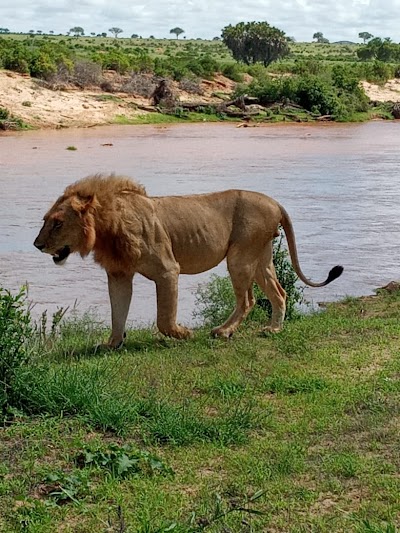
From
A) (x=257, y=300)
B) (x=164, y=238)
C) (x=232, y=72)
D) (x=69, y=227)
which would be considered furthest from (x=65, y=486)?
(x=232, y=72)

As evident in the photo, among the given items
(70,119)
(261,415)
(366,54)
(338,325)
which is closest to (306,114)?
(70,119)

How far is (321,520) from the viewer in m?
4.39

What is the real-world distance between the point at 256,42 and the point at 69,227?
79.2m

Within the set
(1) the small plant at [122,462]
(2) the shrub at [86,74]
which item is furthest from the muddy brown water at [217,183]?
(2) the shrub at [86,74]

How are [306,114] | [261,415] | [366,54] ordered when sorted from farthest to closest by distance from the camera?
[366,54], [306,114], [261,415]

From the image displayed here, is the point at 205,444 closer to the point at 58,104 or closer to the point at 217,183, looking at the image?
the point at 217,183

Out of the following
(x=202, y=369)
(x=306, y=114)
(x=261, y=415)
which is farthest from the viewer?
(x=306, y=114)

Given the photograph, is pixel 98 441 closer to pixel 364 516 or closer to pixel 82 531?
pixel 82 531

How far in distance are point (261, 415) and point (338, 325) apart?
322cm

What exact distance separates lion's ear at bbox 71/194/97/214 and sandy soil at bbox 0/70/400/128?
29256 millimetres

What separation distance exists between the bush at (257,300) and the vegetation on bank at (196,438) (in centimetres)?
206

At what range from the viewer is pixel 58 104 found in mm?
39719

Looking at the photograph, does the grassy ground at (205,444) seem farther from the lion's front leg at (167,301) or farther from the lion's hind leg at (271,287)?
the lion's hind leg at (271,287)

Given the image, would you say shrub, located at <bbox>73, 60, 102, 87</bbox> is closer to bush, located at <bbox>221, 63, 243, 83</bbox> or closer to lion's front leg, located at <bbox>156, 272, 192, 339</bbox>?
bush, located at <bbox>221, 63, 243, 83</bbox>
